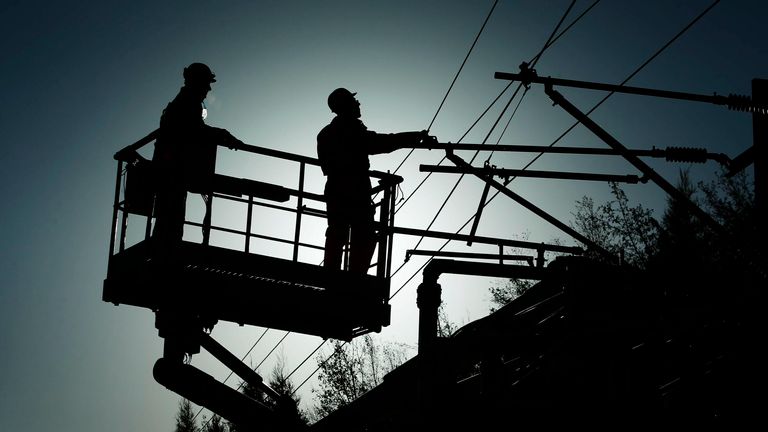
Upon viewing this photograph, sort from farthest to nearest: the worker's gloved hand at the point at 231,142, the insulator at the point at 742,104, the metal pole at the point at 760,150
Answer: the worker's gloved hand at the point at 231,142, the insulator at the point at 742,104, the metal pole at the point at 760,150

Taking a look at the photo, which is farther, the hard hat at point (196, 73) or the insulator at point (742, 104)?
the hard hat at point (196, 73)

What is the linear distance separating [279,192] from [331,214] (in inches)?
26.6

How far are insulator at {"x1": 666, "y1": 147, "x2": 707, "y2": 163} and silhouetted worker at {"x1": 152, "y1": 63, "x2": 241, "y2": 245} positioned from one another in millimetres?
5118

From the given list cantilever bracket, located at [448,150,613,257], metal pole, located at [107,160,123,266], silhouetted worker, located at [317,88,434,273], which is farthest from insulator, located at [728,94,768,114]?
metal pole, located at [107,160,123,266]

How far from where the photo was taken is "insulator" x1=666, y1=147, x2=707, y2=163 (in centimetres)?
877

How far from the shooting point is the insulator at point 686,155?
28.8 feet

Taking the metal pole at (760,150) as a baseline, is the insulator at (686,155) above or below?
above

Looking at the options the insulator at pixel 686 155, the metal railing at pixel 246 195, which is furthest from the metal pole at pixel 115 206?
the insulator at pixel 686 155

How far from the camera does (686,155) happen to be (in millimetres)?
8945

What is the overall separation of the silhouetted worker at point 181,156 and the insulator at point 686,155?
202 inches

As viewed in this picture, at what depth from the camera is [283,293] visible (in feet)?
29.8

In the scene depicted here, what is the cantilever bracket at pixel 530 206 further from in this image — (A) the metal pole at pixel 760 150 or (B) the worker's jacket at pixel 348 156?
(A) the metal pole at pixel 760 150

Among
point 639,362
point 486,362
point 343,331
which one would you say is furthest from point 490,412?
point 343,331

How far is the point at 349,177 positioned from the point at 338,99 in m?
1.04
